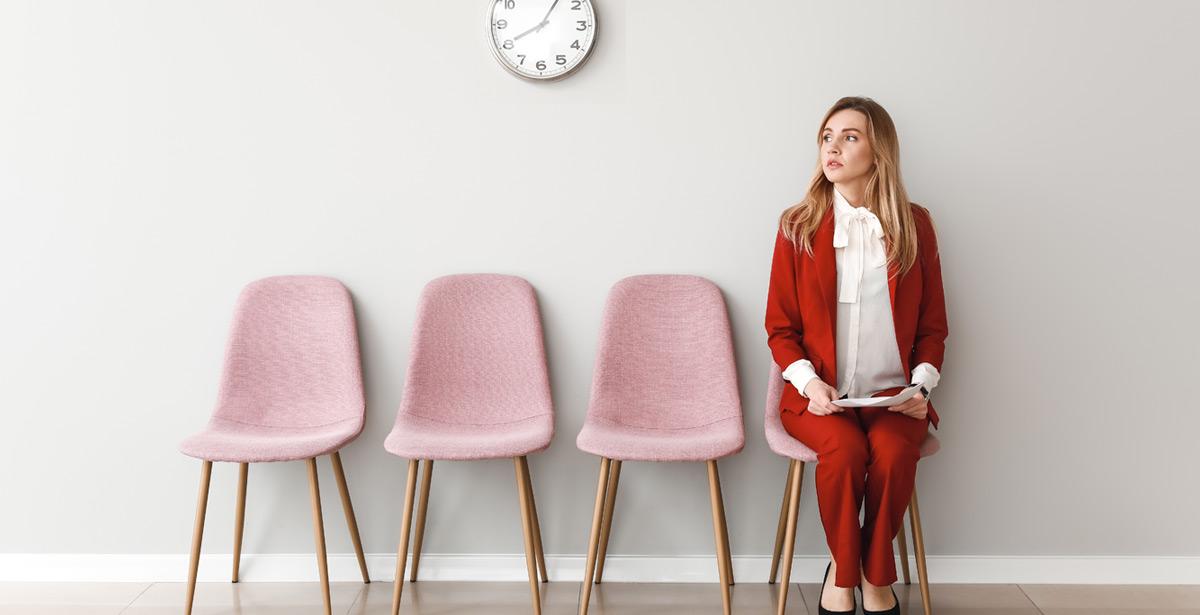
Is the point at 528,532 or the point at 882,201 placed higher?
the point at 882,201

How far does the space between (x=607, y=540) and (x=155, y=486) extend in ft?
4.43

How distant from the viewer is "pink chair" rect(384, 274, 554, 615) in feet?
7.89

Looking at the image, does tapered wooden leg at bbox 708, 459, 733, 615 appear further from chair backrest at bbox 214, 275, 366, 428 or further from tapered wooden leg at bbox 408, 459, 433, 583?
chair backrest at bbox 214, 275, 366, 428

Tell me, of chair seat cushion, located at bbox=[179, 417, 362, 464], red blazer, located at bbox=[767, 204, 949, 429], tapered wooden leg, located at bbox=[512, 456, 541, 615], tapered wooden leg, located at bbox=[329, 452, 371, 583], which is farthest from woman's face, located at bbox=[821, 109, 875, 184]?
tapered wooden leg, located at bbox=[329, 452, 371, 583]

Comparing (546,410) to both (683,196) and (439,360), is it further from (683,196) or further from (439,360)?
(683,196)

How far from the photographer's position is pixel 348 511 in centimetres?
243

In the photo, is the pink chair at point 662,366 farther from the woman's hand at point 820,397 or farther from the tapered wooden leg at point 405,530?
the tapered wooden leg at point 405,530

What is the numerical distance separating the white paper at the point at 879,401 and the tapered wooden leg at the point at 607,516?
639mm

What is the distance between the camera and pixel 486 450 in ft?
6.98

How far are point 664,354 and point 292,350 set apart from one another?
1.06 metres

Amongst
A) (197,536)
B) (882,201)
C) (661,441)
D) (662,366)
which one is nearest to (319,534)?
(197,536)

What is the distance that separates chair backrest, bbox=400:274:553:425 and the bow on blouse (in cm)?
85

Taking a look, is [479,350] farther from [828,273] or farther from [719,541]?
[828,273]

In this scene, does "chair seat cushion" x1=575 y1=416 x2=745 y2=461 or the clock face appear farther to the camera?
the clock face
